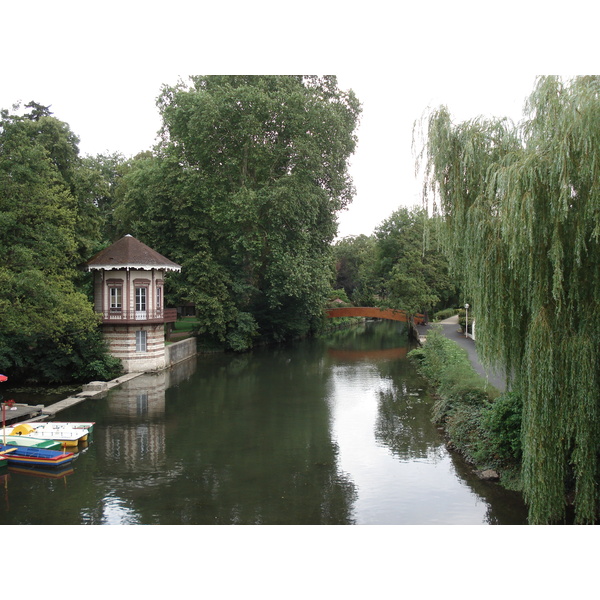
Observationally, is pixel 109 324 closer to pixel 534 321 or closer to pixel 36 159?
pixel 36 159

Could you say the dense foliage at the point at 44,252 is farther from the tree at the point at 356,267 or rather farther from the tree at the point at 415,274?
the tree at the point at 356,267

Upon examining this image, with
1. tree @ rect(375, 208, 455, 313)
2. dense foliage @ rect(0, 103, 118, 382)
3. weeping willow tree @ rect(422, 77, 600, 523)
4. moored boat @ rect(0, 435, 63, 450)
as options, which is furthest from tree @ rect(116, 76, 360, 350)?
weeping willow tree @ rect(422, 77, 600, 523)

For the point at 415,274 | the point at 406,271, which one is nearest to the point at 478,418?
the point at 415,274

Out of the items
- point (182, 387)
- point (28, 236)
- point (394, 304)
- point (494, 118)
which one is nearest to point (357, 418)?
point (182, 387)

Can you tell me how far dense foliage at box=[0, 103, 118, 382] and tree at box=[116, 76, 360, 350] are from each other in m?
9.26

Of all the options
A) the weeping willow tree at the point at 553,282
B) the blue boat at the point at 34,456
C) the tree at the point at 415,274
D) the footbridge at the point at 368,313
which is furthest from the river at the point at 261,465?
the footbridge at the point at 368,313

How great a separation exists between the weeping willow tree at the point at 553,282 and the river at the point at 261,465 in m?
2.30

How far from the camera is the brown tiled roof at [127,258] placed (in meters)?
27.1

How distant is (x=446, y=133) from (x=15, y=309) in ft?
50.1

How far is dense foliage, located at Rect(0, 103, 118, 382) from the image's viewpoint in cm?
1934

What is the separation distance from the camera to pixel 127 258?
1075 inches

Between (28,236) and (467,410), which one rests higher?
(28,236)

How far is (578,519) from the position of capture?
9117 millimetres

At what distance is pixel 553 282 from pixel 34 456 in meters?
12.4
